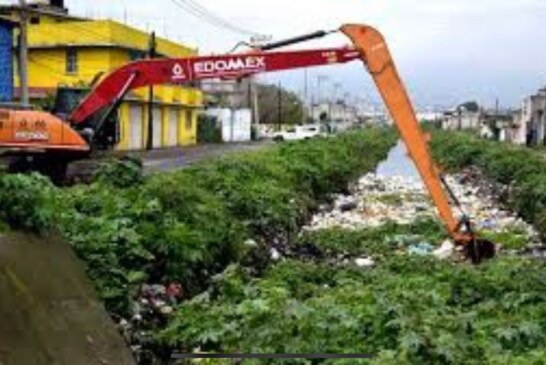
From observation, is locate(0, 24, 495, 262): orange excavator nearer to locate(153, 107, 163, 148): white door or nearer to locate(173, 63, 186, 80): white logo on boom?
locate(173, 63, 186, 80): white logo on boom

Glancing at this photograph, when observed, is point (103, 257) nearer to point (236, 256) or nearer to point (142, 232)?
point (142, 232)

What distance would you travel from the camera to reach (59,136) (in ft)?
54.1

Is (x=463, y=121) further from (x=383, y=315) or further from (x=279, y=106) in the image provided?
(x=383, y=315)

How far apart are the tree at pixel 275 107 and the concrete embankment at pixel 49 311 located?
96.1 metres

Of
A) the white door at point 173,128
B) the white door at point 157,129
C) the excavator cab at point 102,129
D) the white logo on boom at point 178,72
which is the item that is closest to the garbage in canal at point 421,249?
the white logo on boom at point 178,72

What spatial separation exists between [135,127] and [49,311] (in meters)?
42.9

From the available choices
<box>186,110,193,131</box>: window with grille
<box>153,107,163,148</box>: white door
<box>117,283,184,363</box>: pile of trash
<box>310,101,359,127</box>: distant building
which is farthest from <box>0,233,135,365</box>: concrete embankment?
<box>310,101,359,127</box>: distant building

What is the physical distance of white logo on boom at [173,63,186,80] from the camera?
1438cm

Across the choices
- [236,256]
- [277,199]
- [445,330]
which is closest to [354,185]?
[277,199]

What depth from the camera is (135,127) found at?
49656mm

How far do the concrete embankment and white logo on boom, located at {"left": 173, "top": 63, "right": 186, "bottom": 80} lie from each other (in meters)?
6.09

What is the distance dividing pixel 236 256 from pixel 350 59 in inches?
139

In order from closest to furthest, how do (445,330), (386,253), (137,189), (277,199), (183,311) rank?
(445,330) → (183,311) → (137,189) → (386,253) → (277,199)

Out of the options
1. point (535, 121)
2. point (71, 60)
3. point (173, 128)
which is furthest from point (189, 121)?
point (535, 121)
